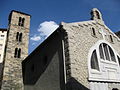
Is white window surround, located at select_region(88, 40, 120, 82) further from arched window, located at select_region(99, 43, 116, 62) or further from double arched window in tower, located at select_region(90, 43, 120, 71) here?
arched window, located at select_region(99, 43, 116, 62)

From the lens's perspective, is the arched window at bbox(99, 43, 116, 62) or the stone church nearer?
the stone church

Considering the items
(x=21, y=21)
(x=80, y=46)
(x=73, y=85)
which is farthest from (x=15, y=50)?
(x=73, y=85)

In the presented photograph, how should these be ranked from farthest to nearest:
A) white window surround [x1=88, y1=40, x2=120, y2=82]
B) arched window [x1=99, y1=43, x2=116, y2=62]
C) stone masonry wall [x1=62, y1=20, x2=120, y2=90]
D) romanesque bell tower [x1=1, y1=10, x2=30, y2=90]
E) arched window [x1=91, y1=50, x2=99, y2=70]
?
1. romanesque bell tower [x1=1, y1=10, x2=30, y2=90]
2. arched window [x1=99, y1=43, x2=116, y2=62]
3. arched window [x1=91, y1=50, x2=99, y2=70]
4. white window surround [x1=88, y1=40, x2=120, y2=82]
5. stone masonry wall [x1=62, y1=20, x2=120, y2=90]

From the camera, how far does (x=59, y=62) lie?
8.41 metres

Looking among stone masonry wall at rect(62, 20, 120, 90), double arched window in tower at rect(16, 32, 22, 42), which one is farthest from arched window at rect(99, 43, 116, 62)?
double arched window in tower at rect(16, 32, 22, 42)

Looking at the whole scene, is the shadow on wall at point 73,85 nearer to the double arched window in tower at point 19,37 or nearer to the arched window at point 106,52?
the arched window at point 106,52

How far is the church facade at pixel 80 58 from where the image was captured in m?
7.59

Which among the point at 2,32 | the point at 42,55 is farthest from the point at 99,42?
the point at 2,32

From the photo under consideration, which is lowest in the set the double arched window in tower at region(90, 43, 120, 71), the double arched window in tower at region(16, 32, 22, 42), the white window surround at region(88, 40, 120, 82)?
the white window surround at region(88, 40, 120, 82)

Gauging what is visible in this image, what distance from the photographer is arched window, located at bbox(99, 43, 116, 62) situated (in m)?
10.1

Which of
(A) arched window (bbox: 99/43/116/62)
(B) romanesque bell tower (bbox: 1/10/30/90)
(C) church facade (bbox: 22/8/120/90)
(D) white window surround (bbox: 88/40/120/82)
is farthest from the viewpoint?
(B) romanesque bell tower (bbox: 1/10/30/90)

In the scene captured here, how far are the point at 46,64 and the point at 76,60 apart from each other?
3218 mm

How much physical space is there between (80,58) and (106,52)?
3.74 metres

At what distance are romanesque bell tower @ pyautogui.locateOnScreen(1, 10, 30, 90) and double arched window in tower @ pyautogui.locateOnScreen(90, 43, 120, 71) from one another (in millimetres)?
10395
